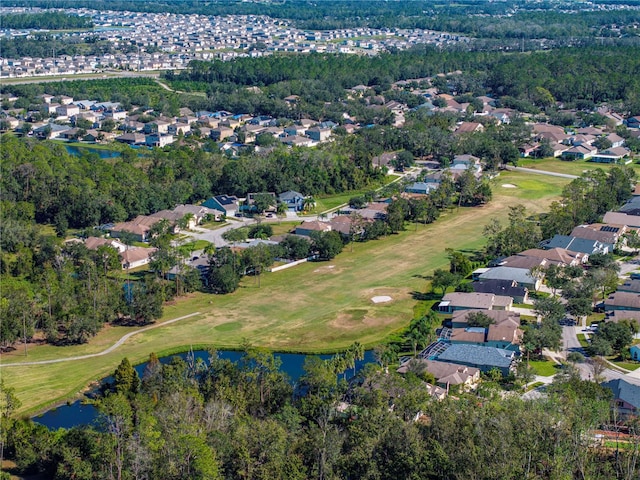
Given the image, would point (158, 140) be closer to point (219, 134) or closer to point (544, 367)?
point (219, 134)

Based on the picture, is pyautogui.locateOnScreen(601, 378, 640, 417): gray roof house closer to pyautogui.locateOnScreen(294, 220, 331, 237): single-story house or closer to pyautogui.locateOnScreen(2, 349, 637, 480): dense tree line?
pyautogui.locateOnScreen(2, 349, 637, 480): dense tree line

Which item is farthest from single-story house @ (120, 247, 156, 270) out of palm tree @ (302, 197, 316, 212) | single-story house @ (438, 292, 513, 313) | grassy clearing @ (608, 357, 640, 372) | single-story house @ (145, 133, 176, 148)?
single-story house @ (145, 133, 176, 148)

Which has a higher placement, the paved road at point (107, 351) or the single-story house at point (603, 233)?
the single-story house at point (603, 233)

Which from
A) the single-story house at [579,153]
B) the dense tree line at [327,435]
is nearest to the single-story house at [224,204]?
the dense tree line at [327,435]

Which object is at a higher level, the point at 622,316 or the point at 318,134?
the point at 622,316

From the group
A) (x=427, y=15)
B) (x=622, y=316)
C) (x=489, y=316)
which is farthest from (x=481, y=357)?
(x=427, y=15)

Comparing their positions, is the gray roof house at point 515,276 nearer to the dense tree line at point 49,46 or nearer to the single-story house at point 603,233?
the single-story house at point 603,233
